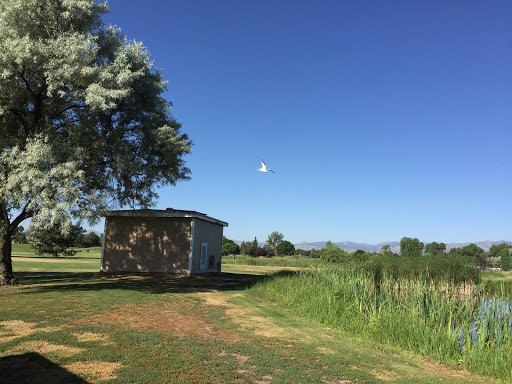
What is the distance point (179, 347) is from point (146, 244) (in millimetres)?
15008

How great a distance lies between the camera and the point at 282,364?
234 inches

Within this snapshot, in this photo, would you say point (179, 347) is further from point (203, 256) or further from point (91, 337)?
point (203, 256)

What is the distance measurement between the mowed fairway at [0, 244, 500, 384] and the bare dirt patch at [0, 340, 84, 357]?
0.05 feet

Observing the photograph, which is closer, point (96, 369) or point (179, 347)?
point (96, 369)

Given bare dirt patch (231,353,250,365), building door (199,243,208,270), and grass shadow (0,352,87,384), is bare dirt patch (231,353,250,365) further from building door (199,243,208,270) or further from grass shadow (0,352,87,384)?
building door (199,243,208,270)

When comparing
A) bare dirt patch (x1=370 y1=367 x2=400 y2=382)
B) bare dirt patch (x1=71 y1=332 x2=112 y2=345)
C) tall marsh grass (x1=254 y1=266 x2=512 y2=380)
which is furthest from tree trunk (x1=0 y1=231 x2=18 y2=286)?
bare dirt patch (x1=370 y1=367 x2=400 y2=382)

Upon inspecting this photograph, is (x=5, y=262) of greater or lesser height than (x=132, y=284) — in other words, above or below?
above

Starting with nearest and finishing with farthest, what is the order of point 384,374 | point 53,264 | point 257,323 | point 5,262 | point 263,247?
point 384,374, point 257,323, point 5,262, point 53,264, point 263,247

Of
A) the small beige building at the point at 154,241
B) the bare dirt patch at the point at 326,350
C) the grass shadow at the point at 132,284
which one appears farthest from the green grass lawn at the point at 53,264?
the bare dirt patch at the point at 326,350

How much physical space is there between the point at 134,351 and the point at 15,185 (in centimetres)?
851

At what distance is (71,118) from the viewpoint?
14.7 meters

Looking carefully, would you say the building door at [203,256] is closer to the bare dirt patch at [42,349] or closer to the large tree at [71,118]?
the large tree at [71,118]

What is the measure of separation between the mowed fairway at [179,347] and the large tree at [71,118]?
3.53m

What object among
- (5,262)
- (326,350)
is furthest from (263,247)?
(326,350)
